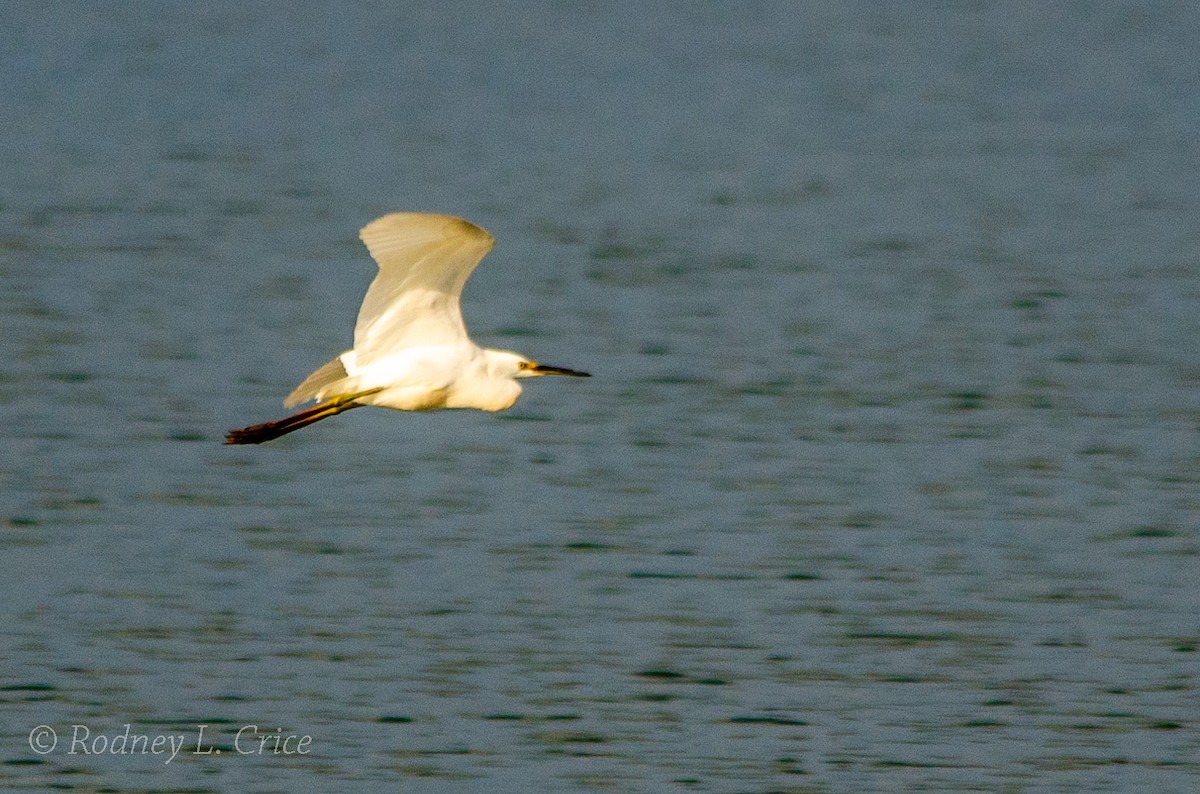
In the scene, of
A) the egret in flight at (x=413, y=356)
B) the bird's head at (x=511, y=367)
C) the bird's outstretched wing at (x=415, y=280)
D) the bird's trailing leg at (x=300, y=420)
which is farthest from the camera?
the bird's head at (x=511, y=367)

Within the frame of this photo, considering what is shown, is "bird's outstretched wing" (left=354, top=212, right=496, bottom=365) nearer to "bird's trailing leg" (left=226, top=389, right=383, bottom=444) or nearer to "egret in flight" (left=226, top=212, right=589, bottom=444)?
"egret in flight" (left=226, top=212, right=589, bottom=444)

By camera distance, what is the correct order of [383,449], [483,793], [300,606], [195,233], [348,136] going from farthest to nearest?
1. [348,136]
2. [195,233]
3. [383,449]
4. [300,606]
5. [483,793]

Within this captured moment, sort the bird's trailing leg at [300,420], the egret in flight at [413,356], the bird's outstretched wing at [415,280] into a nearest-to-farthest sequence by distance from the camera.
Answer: the bird's outstretched wing at [415,280], the egret in flight at [413,356], the bird's trailing leg at [300,420]

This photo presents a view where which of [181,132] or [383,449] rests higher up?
[181,132]

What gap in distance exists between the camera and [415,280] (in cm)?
917

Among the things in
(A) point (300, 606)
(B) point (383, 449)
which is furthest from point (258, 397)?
(A) point (300, 606)

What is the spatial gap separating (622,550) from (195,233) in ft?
18.3

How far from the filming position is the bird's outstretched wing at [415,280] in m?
8.80

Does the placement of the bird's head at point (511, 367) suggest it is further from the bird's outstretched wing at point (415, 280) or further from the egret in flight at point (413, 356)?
the bird's outstretched wing at point (415, 280)

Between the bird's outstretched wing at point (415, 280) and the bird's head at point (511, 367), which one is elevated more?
the bird's outstretched wing at point (415, 280)

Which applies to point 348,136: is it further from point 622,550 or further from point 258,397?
point 622,550

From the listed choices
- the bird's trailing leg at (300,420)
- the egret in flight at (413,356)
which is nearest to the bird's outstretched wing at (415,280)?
the egret in flight at (413,356)

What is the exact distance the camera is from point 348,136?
17.5 meters

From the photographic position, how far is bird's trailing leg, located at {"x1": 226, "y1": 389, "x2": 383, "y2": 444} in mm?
9508
